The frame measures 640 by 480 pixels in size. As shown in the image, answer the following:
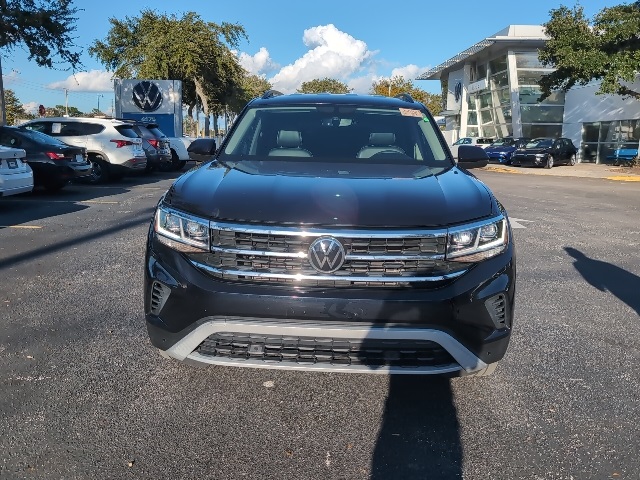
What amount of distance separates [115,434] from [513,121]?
39800mm

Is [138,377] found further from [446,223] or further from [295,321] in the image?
[446,223]

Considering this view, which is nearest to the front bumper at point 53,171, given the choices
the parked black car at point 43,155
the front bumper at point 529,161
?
the parked black car at point 43,155

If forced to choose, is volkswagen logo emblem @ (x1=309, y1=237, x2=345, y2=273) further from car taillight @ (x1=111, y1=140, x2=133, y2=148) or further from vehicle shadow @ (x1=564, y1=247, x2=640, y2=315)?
car taillight @ (x1=111, y1=140, x2=133, y2=148)

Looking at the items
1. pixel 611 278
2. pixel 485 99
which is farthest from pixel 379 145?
pixel 485 99

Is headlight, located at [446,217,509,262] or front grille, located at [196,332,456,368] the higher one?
headlight, located at [446,217,509,262]

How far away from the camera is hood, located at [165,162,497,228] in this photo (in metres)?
2.79

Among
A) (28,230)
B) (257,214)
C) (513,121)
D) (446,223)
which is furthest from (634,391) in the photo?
(513,121)

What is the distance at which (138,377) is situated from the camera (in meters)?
3.38

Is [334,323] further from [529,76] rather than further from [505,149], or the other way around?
[529,76]

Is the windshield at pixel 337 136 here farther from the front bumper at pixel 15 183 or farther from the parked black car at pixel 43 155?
the parked black car at pixel 43 155

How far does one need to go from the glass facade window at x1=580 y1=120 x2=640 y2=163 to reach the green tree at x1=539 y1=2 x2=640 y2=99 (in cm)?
501

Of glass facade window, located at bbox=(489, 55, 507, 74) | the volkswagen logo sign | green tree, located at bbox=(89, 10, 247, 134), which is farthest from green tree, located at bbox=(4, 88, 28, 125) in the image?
glass facade window, located at bbox=(489, 55, 507, 74)

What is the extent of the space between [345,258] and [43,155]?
10.6 metres

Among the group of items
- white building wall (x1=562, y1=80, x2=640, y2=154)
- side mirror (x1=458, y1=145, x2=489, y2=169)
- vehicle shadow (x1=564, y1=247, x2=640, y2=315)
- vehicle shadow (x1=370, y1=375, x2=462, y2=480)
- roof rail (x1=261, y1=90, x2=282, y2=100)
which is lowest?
vehicle shadow (x1=370, y1=375, x2=462, y2=480)
